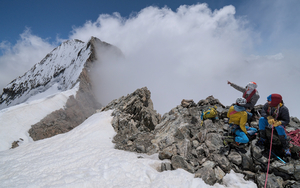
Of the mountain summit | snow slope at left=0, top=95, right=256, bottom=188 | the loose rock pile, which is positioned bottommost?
snow slope at left=0, top=95, right=256, bottom=188

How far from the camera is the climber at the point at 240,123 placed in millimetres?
6504

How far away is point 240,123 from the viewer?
6.62m

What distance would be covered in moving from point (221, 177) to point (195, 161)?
4.44 feet

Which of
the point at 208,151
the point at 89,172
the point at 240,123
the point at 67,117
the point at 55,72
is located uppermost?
the point at 55,72

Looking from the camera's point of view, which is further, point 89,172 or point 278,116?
point 89,172

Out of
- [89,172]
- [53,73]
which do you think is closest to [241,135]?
[89,172]

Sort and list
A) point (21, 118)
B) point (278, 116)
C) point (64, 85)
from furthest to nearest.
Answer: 1. point (64, 85)
2. point (21, 118)
3. point (278, 116)

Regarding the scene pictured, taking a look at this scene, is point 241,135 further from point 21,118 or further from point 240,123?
point 21,118

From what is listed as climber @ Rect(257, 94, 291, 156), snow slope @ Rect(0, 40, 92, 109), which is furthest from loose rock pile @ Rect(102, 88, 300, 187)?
snow slope @ Rect(0, 40, 92, 109)

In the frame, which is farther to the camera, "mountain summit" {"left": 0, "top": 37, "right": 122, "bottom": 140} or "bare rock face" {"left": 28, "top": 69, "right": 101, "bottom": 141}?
"mountain summit" {"left": 0, "top": 37, "right": 122, "bottom": 140}

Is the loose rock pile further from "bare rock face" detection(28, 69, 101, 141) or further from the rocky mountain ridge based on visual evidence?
"bare rock face" detection(28, 69, 101, 141)

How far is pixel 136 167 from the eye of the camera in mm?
6867

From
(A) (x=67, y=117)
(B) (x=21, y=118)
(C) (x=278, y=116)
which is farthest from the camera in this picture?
(A) (x=67, y=117)

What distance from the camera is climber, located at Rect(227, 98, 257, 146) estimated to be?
21.3ft
